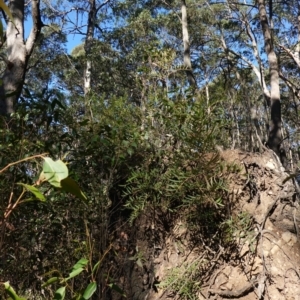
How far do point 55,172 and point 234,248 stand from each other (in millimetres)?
1791

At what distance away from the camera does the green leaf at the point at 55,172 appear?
0.68 metres

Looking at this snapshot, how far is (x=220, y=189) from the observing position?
2369mm

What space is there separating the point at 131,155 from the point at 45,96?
0.62 metres

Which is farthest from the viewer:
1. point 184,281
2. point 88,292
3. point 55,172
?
point 184,281

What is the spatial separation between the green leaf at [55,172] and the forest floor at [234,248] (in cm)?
167

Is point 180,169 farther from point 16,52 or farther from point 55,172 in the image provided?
point 16,52

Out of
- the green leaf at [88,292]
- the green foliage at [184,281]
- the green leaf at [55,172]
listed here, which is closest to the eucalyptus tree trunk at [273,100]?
the green foliage at [184,281]

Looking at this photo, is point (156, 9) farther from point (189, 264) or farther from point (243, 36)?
point (189, 264)

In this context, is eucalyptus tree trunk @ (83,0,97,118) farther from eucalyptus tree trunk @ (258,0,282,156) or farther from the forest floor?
the forest floor

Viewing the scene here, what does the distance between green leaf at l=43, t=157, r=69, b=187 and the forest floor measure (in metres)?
1.67

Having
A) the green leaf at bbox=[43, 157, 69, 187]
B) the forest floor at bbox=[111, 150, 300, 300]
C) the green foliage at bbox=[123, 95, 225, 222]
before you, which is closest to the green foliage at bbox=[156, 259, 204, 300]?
the forest floor at bbox=[111, 150, 300, 300]

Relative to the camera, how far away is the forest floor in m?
2.19

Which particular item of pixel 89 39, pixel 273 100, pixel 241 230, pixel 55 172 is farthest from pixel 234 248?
pixel 89 39

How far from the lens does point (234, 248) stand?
7.52 feet
